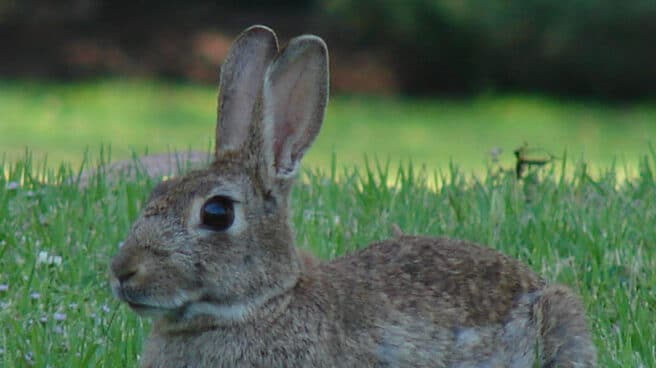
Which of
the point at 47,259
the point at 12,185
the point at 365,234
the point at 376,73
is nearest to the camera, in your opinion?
the point at 47,259

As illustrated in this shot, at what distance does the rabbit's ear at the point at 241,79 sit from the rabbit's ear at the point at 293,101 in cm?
16

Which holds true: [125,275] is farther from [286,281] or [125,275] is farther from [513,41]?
[513,41]

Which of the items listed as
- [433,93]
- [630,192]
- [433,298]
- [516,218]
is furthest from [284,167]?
[433,93]

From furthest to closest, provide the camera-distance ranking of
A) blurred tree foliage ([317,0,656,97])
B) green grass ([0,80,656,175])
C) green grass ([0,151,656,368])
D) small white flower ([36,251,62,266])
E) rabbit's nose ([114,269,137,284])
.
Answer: blurred tree foliage ([317,0,656,97])
green grass ([0,80,656,175])
small white flower ([36,251,62,266])
green grass ([0,151,656,368])
rabbit's nose ([114,269,137,284])

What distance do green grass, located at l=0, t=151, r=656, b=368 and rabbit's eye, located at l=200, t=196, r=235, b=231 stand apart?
92cm

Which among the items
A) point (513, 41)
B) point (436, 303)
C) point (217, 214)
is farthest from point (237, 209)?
point (513, 41)

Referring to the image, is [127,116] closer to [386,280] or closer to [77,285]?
[77,285]

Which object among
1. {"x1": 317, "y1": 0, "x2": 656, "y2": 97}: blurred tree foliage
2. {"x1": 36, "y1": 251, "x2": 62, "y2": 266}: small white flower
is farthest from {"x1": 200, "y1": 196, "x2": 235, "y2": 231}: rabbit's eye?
{"x1": 317, "y1": 0, "x2": 656, "y2": 97}: blurred tree foliage

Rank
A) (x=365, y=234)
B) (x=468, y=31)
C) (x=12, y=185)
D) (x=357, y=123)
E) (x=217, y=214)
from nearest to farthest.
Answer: (x=217, y=214), (x=365, y=234), (x=12, y=185), (x=357, y=123), (x=468, y=31)

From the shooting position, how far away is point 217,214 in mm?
3928

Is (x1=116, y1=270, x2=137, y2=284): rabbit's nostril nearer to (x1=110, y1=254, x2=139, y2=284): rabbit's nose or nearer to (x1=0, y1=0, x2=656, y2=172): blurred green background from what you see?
(x1=110, y1=254, x2=139, y2=284): rabbit's nose

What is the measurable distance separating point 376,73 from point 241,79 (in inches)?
561

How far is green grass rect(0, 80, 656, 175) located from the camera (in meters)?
15.0

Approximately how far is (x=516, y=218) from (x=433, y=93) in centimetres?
1259
